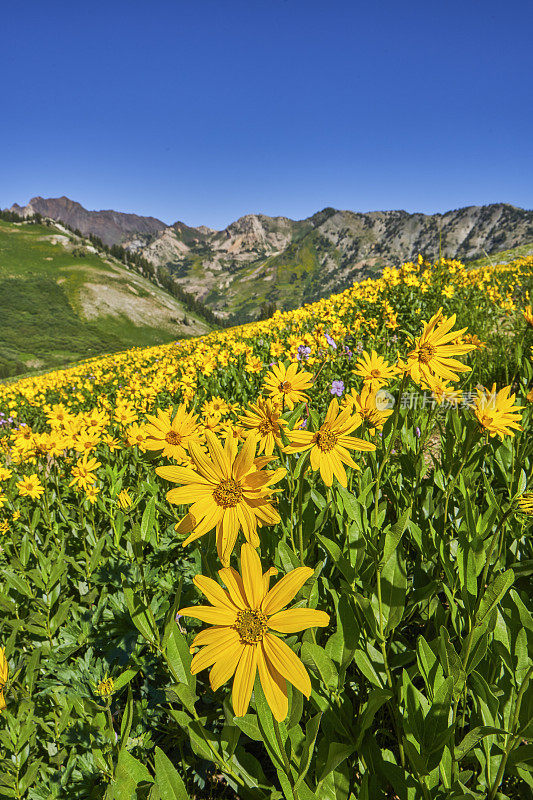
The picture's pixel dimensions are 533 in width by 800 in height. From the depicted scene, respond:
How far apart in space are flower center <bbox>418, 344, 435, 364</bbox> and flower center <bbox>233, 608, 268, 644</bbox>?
3.84 ft

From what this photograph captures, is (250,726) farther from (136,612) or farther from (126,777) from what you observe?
(136,612)

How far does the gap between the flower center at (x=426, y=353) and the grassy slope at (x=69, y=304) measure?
109m

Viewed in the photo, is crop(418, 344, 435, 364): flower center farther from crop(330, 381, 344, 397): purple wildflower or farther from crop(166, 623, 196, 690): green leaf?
crop(330, 381, 344, 397): purple wildflower

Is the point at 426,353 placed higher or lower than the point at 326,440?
Result: higher

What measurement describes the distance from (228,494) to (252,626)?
354 mm

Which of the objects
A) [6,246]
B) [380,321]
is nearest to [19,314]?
[6,246]

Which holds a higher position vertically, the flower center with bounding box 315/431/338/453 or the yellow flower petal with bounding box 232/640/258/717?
the flower center with bounding box 315/431/338/453

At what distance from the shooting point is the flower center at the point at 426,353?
1.52m

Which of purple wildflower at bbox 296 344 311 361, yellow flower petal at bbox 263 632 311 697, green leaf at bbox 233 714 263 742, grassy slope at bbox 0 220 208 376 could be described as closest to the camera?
yellow flower petal at bbox 263 632 311 697

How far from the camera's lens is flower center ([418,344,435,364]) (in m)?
1.52

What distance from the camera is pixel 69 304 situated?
122 m

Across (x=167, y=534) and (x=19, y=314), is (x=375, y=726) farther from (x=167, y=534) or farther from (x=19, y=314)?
(x=19, y=314)

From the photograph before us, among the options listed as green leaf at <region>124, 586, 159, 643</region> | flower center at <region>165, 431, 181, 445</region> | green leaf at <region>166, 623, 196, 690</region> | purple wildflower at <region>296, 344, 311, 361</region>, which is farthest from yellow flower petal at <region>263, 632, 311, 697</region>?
purple wildflower at <region>296, 344, 311, 361</region>

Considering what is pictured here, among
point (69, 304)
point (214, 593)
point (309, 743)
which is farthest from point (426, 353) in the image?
point (69, 304)
